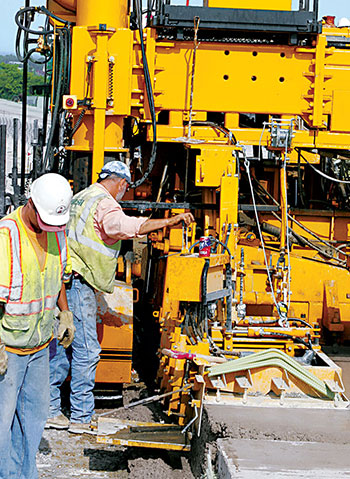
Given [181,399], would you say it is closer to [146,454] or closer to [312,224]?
[146,454]

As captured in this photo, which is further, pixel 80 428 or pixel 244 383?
pixel 80 428

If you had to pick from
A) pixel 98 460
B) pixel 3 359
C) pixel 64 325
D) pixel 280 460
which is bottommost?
pixel 98 460

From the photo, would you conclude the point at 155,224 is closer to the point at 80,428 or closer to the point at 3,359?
the point at 80,428

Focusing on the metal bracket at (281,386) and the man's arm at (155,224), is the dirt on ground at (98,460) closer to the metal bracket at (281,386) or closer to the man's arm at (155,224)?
the metal bracket at (281,386)

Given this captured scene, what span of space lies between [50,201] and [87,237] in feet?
4.80

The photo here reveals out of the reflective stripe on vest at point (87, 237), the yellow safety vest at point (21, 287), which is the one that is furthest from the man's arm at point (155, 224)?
the yellow safety vest at point (21, 287)

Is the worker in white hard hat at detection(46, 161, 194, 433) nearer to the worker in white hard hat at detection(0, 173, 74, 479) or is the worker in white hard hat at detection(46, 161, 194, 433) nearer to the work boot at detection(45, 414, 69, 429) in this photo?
the work boot at detection(45, 414, 69, 429)

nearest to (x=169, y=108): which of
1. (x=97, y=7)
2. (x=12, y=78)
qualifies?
(x=97, y=7)

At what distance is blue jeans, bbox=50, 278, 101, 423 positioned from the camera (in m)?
5.80

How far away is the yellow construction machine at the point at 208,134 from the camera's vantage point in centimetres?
625

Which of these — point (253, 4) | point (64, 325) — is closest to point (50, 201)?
point (64, 325)

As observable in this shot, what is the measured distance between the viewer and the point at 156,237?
7.20m

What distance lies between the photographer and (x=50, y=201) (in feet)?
14.1

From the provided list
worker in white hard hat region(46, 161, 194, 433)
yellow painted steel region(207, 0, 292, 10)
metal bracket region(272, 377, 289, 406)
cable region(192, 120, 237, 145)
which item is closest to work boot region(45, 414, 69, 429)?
worker in white hard hat region(46, 161, 194, 433)
